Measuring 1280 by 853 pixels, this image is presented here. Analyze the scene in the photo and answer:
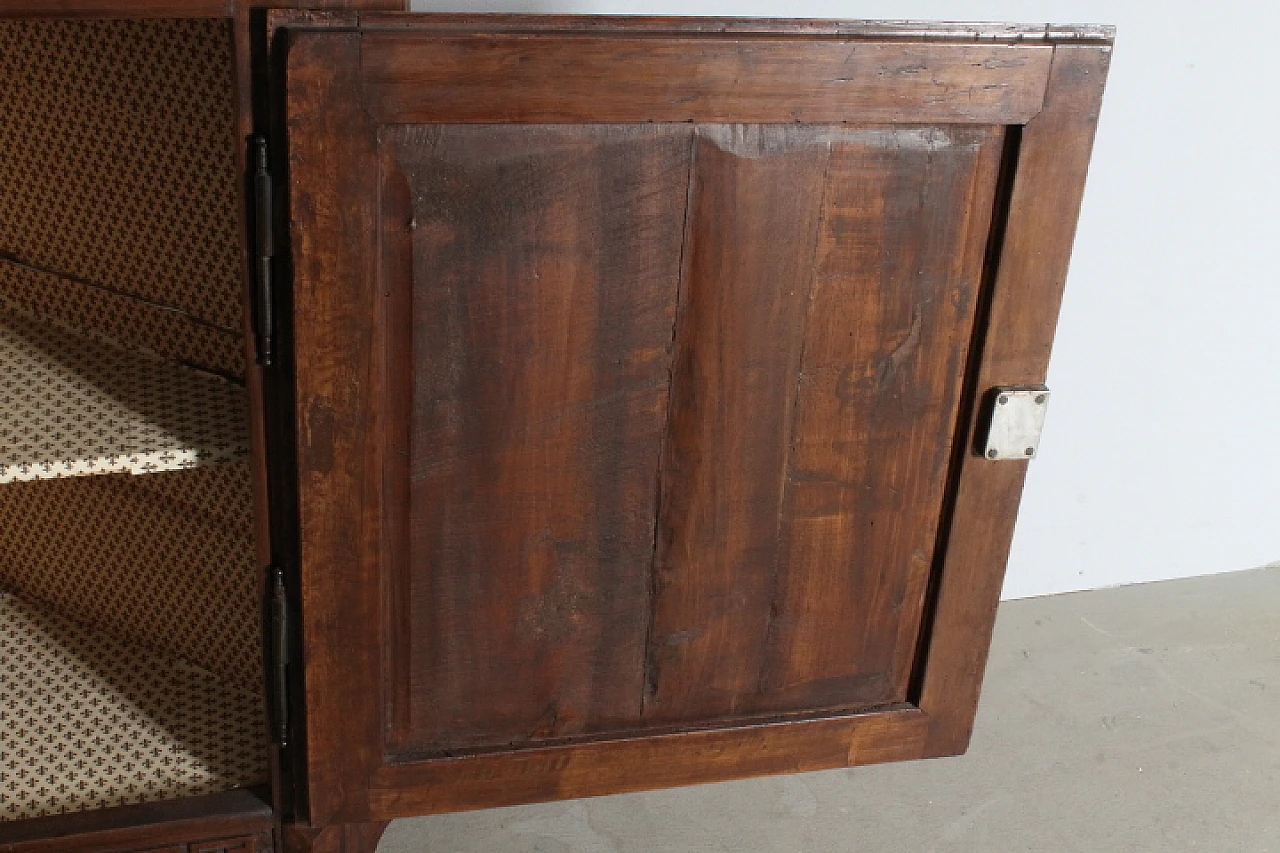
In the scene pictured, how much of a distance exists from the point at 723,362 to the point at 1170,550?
1.60 metres

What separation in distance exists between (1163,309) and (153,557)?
156 cm

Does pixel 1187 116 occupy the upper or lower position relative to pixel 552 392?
upper

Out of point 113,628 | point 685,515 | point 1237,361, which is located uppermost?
point 685,515

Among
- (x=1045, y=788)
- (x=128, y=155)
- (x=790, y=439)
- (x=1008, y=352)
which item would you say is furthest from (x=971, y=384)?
(x=1045, y=788)

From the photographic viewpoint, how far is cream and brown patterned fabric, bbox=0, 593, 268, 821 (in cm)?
115

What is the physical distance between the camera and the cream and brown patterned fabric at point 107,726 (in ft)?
3.79

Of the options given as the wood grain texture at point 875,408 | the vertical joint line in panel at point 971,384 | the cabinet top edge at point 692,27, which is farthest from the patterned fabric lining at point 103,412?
the vertical joint line in panel at point 971,384

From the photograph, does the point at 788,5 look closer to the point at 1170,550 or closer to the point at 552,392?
the point at 552,392

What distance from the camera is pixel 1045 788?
180 centimetres

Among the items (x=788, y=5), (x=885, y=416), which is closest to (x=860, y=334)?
(x=885, y=416)

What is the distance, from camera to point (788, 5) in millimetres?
1693

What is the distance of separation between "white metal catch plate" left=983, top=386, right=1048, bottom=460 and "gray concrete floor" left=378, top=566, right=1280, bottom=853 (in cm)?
80

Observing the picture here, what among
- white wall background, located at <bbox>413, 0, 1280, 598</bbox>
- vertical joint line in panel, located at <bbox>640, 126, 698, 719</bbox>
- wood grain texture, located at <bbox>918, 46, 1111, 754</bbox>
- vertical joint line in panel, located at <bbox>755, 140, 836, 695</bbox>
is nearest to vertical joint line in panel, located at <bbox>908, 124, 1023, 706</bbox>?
wood grain texture, located at <bbox>918, 46, 1111, 754</bbox>

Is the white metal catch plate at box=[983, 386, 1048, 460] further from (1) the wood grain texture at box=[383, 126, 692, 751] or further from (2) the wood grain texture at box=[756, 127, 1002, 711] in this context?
(1) the wood grain texture at box=[383, 126, 692, 751]
